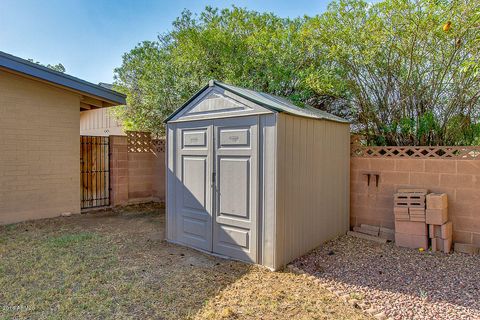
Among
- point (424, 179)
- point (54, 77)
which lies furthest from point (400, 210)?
point (54, 77)

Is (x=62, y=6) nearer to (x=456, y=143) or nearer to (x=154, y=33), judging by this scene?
(x=154, y=33)

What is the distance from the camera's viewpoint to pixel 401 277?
344 centimetres

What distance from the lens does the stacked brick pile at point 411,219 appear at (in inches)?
168

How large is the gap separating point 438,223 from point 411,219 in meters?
0.33

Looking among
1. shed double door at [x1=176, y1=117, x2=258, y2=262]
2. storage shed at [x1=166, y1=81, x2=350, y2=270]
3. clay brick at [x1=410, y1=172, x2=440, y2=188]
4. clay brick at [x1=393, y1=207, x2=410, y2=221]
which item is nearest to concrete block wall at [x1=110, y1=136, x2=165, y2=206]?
storage shed at [x1=166, y1=81, x2=350, y2=270]

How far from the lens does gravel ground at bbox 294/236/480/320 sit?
2.78m

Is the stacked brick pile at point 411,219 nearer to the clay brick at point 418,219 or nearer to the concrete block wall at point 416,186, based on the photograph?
the clay brick at point 418,219

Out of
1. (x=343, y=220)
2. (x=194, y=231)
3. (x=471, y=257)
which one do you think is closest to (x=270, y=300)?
(x=194, y=231)

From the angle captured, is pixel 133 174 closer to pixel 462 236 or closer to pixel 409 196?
pixel 409 196

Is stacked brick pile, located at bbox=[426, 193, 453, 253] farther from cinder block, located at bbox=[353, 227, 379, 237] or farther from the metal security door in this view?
the metal security door

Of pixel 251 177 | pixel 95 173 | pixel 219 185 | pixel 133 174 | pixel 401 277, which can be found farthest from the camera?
pixel 133 174

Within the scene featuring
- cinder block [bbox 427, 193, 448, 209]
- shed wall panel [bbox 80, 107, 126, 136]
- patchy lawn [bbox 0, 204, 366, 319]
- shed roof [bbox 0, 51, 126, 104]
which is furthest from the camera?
shed wall panel [bbox 80, 107, 126, 136]

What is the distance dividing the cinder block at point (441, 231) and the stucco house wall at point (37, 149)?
269 inches

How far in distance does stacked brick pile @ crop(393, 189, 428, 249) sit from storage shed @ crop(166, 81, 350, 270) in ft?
2.82
